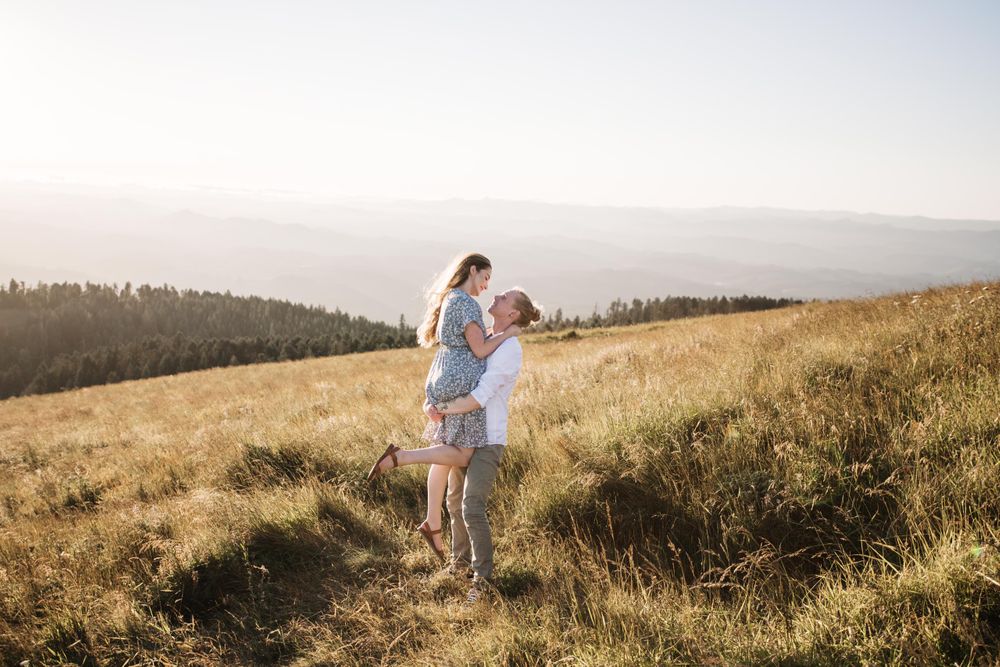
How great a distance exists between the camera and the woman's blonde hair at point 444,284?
436cm

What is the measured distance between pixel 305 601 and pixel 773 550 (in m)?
3.31

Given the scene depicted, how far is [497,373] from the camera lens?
407cm

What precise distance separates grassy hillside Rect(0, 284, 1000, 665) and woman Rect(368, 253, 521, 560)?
2.04ft

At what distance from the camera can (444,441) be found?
4.26m

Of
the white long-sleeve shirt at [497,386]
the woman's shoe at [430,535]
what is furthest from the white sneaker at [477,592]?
the white long-sleeve shirt at [497,386]

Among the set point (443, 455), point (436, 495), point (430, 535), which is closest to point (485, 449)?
point (443, 455)

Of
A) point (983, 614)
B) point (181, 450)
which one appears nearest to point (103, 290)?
point (181, 450)

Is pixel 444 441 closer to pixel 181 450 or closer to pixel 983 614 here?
pixel 983 614

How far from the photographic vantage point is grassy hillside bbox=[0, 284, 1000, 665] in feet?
9.11

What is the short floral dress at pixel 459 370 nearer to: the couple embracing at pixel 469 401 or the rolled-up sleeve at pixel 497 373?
the couple embracing at pixel 469 401

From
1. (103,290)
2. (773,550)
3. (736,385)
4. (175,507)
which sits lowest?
(103,290)

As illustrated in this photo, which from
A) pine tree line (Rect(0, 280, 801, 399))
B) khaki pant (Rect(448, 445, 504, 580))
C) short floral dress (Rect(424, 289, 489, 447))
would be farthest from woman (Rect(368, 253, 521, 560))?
pine tree line (Rect(0, 280, 801, 399))

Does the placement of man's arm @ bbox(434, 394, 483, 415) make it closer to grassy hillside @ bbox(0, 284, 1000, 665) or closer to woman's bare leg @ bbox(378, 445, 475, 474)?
woman's bare leg @ bbox(378, 445, 475, 474)

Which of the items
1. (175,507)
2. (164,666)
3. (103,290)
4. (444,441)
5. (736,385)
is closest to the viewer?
(164,666)
